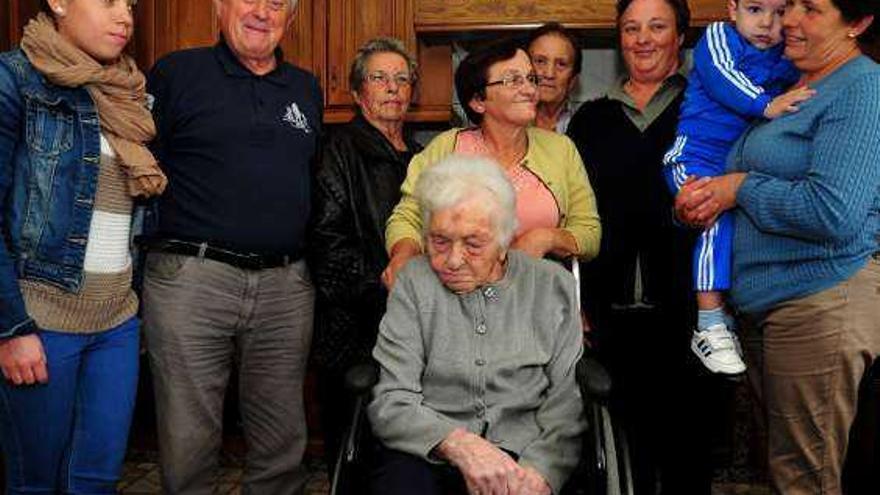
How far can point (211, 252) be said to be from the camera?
7.04ft

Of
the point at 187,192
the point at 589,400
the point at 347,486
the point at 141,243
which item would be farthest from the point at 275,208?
the point at 589,400

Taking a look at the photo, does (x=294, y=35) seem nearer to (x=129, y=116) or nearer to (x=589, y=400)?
(x=129, y=116)

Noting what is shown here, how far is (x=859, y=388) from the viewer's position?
5.84 ft

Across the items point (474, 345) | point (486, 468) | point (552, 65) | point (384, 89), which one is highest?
point (552, 65)

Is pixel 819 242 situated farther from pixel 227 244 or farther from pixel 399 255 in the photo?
pixel 227 244

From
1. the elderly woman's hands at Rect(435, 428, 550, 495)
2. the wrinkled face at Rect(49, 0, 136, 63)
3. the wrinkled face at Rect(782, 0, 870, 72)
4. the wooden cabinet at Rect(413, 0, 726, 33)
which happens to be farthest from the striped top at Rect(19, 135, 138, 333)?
the wooden cabinet at Rect(413, 0, 726, 33)

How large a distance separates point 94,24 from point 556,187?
1.16m

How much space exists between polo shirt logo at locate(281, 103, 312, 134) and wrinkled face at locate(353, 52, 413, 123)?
8.4 inches

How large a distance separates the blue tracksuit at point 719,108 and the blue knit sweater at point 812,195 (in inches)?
1.9

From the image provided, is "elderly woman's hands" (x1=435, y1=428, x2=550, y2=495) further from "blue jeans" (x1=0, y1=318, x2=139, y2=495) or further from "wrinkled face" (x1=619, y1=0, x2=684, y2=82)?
"wrinkled face" (x1=619, y1=0, x2=684, y2=82)

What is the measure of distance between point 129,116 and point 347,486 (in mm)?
934

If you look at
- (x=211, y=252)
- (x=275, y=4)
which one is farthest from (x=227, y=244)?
(x=275, y=4)

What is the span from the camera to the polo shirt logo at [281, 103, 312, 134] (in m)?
2.27

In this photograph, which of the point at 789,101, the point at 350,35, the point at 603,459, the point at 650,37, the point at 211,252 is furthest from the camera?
the point at 350,35
